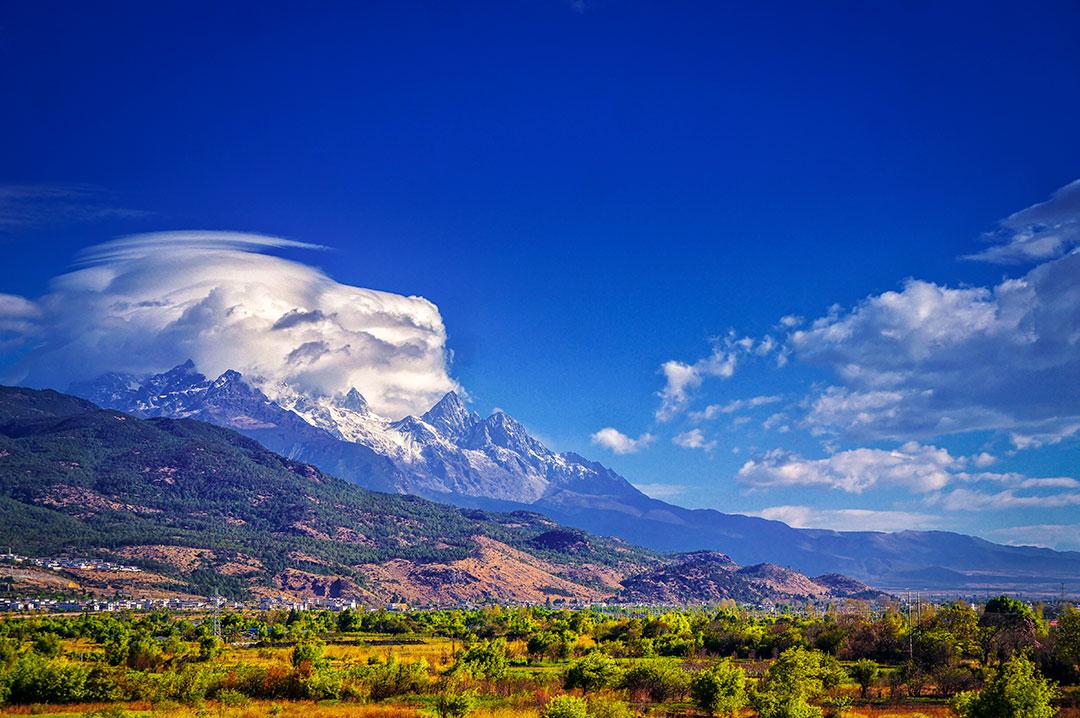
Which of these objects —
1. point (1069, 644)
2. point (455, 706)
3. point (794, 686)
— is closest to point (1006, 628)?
point (1069, 644)

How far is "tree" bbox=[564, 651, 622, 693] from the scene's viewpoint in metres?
76.8

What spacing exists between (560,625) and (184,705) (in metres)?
91.1

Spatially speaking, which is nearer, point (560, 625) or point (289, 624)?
point (560, 625)

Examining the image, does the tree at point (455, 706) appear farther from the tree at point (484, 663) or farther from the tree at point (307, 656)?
the tree at point (307, 656)

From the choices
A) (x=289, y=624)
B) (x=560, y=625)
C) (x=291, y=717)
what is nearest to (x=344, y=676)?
(x=291, y=717)

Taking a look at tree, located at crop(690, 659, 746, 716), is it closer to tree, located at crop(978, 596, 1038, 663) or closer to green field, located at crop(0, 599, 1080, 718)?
green field, located at crop(0, 599, 1080, 718)

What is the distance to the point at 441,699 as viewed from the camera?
6750cm

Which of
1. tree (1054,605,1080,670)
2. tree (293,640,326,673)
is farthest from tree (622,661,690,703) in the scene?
tree (1054,605,1080,670)

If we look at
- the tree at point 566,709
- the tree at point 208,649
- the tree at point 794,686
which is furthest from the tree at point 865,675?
the tree at point 208,649

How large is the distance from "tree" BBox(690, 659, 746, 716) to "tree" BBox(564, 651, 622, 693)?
8.60m

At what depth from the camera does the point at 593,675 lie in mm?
77250

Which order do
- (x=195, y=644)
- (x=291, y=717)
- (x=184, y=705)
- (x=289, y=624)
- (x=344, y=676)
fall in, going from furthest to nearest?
(x=289, y=624)
(x=195, y=644)
(x=344, y=676)
(x=184, y=705)
(x=291, y=717)

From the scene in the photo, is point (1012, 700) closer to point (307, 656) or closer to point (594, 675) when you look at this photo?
point (594, 675)

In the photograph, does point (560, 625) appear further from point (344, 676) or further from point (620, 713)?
point (620, 713)
